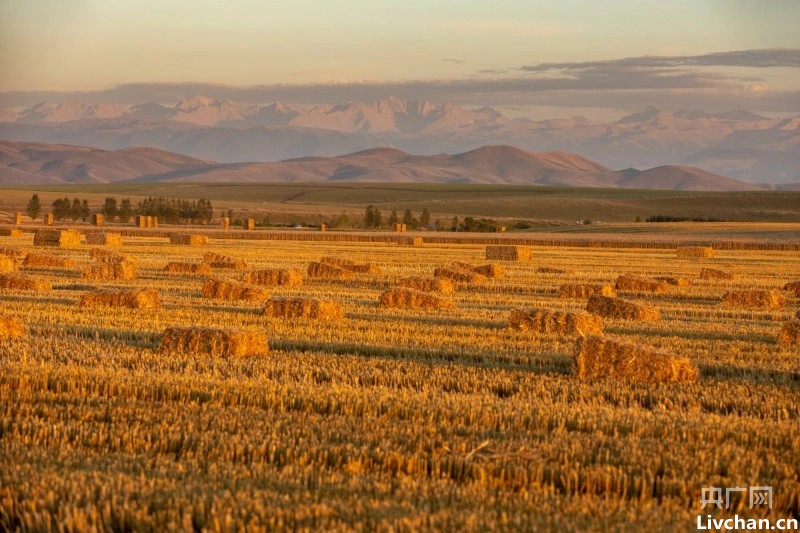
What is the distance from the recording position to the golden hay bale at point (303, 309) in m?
18.9

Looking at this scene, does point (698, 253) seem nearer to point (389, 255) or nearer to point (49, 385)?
point (389, 255)

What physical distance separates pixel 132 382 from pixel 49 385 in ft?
2.82

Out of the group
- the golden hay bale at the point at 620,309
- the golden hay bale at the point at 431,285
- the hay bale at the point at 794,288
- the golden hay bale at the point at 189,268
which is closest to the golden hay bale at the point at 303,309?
the golden hay bale at the point at 620,309

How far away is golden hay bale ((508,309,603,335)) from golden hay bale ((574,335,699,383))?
4568 mm

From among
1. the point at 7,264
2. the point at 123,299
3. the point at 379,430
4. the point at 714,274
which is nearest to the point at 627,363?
the point at 379,430

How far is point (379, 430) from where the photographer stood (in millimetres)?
9422

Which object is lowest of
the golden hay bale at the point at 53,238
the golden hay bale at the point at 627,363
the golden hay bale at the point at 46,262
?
the golden hay bale at the point at 53,238

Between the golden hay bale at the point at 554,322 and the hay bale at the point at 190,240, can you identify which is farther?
the hay bale at the point at 190,240

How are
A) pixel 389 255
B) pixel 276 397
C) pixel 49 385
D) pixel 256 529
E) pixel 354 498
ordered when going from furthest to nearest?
1. pixel 389 255
2. pixel 49 385
3. pixel 276 397
4. pixel 354 498
5. pixel 256 529

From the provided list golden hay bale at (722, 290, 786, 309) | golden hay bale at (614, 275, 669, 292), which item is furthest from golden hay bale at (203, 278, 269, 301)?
golden hay bale at (722, 290, 786, 309)

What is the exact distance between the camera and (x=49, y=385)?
1153 cm

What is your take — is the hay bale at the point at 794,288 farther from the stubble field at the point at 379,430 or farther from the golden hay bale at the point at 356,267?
the golden hay bale at the point at 356,267

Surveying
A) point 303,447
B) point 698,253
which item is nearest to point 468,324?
point 303,447

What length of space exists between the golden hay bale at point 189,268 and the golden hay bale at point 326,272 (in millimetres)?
2904
